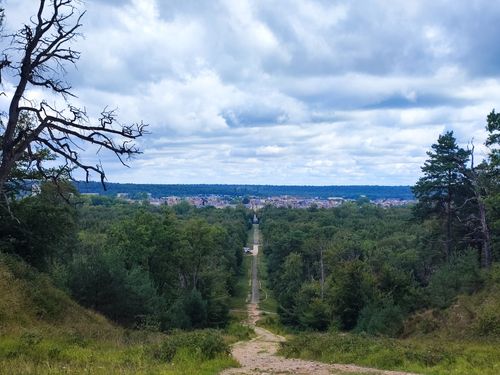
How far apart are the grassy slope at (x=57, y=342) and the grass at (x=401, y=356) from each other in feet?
14.6

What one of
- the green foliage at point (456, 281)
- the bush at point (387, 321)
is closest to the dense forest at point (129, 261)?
the bush at point (387, 321)

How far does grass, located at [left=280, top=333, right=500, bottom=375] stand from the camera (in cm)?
1384

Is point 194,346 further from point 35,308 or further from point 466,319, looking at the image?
point 466,319

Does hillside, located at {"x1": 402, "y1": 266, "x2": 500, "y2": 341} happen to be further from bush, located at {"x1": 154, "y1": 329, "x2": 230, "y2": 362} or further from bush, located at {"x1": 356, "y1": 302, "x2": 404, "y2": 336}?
bush, located at {"x1": 154, "y1": 329, "x2": 230, "y2": 362}

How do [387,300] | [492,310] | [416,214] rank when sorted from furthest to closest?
[416,214] → [387,300] → [492,310]

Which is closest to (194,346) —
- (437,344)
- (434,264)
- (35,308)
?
(35,308)

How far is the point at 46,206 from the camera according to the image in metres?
26.4

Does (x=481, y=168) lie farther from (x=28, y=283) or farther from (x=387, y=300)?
(x=28, y=283)

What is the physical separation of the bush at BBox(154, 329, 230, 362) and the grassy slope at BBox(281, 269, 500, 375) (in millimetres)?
3797

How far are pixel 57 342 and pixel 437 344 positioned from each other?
14.5m

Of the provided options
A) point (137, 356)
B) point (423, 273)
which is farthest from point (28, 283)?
point (423, 273)

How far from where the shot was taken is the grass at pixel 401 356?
1384cm

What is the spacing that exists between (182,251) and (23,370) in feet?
151

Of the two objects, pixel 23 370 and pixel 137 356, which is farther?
pixel 137 356
